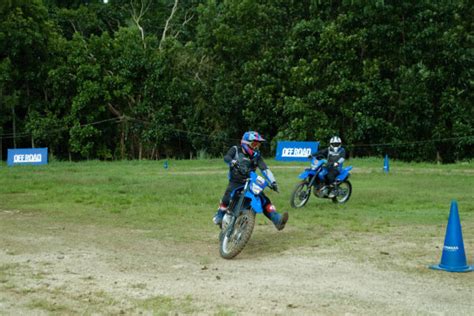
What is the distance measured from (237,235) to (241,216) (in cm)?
29

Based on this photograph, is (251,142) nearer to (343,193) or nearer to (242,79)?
(343,193)

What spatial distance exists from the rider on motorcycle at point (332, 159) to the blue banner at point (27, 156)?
22505 mm

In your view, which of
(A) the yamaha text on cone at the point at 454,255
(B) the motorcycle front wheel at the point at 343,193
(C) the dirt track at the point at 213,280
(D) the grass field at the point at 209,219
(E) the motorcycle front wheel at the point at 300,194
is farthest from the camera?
(B) the motorcycle front wheel at the point at 343,193

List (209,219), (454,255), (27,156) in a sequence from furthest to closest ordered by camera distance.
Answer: (27,156) < (209,219) < (454,255)

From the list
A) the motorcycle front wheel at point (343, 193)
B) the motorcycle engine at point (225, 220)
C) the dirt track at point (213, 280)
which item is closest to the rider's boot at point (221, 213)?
the motorcycle engine at point (225, 220)

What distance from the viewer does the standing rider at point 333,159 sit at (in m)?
16.6

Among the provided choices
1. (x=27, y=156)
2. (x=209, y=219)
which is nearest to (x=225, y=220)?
(x=209, y=219)

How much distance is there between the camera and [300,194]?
16.0 meters

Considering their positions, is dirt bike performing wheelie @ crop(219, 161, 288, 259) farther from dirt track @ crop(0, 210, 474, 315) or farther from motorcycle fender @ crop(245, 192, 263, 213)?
dirt track @ crop(0, 210, 474, 315)

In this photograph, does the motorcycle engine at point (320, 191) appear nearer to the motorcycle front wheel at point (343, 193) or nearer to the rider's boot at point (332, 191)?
the rider's boot at point (332, 191)

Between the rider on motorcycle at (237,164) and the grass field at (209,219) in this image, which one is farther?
the rider on motorcycle at (237,164)

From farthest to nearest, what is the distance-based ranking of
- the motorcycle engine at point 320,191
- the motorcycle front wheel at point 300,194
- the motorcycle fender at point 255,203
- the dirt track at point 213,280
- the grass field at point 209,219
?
the motorcycle engine at point 320,191, the motorcycle front wheel at point 300,194, the motorcycle fender at point 255,203, the grass field at point 209,219, the dirt track at point 213,280

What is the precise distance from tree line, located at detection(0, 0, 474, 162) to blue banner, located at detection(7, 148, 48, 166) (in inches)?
262

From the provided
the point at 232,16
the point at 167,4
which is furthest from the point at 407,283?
the point at 167,4
